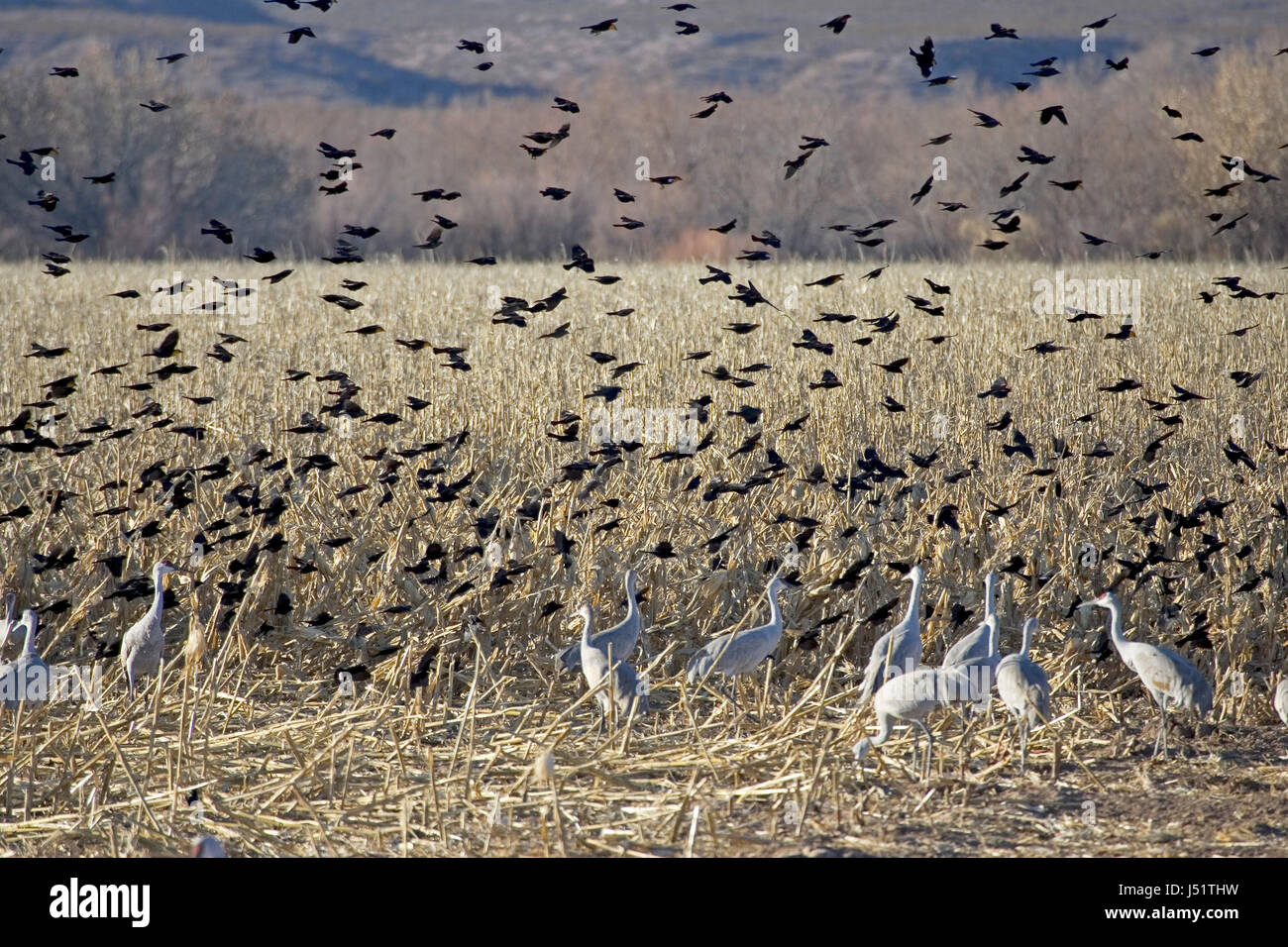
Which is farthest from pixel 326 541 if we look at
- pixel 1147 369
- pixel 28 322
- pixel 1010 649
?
pixel 28 322

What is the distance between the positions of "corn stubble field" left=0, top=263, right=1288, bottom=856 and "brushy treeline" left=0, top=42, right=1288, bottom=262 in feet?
73.4

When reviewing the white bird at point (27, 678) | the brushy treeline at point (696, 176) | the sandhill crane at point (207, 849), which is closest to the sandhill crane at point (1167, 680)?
the sandhill crane at point (207, 849)

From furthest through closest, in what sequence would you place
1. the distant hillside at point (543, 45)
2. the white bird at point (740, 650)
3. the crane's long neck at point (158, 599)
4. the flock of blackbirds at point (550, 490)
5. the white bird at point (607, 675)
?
the distant hillside at point (543, 45)
the flock of blackbirds at point (550, 490)
the crane's long neck at point (158, 599)
the white bird at point (740, 650)
the white bird at point (607, 675)

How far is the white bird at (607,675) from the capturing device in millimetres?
5336

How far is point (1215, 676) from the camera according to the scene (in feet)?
19.6

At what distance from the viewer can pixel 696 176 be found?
52844 millimetres

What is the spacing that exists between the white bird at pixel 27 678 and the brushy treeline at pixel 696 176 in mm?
26678

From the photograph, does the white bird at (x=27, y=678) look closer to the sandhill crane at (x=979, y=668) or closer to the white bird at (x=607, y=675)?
the white bird at (x=607, y=675)

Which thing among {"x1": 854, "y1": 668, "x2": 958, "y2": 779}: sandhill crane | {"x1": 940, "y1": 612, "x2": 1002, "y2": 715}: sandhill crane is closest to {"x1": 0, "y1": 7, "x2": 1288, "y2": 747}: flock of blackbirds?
{"x1": 940, "y1": 612, "x2": 1002, "y2": 715}: sandhill crane

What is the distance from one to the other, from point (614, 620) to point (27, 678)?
2.53 m

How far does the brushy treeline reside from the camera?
123 feet

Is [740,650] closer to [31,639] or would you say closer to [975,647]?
[975,647]

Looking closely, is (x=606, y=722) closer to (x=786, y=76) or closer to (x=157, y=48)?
(x=157, y=48)

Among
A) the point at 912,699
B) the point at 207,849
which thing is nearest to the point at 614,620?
the point at 912,699
